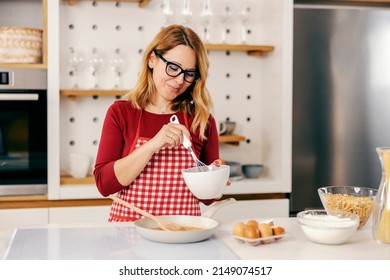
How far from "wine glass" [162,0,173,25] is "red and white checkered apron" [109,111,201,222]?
1.30 m

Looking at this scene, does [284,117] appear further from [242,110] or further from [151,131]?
[151,131]

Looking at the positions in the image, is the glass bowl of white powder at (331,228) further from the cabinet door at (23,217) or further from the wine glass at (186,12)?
the wine glass at (186,12)

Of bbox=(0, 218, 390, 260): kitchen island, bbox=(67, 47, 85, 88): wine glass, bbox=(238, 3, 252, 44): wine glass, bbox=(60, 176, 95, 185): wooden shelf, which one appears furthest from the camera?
bbox=(238, 3, 252, 44): wine glass

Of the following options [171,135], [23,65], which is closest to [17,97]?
[23,65]

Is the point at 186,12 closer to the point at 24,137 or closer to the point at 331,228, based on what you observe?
the point at 24,137

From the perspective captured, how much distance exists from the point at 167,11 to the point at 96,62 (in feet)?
1.49

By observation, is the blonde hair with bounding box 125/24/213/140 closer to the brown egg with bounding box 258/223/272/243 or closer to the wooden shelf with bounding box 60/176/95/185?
the brown egg with bounding box 258/223/272/243

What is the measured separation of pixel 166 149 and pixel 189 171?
1.12 ft

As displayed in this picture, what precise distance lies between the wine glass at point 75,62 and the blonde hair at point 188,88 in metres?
1.12

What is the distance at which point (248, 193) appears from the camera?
3170mm

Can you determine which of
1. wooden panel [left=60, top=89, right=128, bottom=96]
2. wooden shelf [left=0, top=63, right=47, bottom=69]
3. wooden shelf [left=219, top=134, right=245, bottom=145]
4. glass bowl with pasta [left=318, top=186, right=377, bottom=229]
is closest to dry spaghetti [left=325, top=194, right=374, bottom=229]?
glass bowl with pasta [left=318, top=186, right=377, bottom=229]

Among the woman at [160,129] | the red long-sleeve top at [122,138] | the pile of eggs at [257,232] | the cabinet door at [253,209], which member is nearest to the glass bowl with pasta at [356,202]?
the pile of eggs at [257,232]

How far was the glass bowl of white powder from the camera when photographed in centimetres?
154

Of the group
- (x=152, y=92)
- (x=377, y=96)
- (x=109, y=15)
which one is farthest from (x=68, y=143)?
(x=377, y=96)
